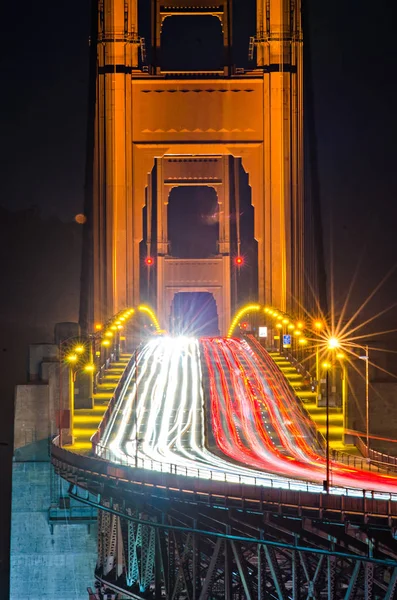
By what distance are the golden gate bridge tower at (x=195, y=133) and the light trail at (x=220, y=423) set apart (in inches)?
216

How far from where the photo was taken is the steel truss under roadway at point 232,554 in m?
39.0

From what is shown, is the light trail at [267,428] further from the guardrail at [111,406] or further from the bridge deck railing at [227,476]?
the guardrail at [111,406]

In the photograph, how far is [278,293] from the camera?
85062 millimetres

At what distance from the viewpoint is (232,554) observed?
45.3 m

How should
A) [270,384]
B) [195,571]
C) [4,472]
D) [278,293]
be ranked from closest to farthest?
[195,571] < [270,384] < [278,293] < [4,472]

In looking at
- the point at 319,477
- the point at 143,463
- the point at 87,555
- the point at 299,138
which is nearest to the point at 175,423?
the point at 87,555

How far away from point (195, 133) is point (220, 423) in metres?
26.4

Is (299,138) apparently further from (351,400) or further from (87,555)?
(87,555)

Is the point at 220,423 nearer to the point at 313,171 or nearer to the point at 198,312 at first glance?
the point at 313,171

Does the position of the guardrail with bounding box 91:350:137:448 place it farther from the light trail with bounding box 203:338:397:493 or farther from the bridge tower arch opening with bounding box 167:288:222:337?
the bridge tower arch opening with bounding box 167:288:222:337

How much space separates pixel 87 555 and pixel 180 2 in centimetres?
4716

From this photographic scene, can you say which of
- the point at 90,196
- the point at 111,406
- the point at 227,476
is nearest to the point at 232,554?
the point at 227,476

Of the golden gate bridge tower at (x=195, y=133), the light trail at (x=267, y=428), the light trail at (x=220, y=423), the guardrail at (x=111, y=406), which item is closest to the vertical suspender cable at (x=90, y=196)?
the golden gate bridge tower at (x=195, y=133)

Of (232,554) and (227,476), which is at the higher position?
(227,476)
